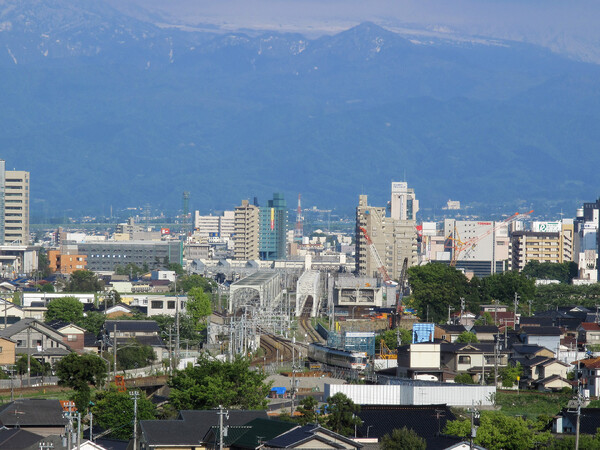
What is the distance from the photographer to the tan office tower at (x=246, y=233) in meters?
142

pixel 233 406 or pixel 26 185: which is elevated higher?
pixel 26 185

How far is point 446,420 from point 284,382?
12.7 meters

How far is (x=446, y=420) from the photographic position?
88.0ft

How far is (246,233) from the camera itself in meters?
143

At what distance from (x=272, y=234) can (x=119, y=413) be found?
457 ft

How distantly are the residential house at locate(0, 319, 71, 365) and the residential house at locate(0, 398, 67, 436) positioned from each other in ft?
62.7

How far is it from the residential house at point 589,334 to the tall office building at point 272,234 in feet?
372

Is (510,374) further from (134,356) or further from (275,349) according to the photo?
(275,349)

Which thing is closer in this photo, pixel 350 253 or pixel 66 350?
pixel 66 350

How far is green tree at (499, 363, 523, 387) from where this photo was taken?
3828 cm

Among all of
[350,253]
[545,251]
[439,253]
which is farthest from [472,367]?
[350,253]

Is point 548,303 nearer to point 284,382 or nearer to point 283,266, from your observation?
point 284,382

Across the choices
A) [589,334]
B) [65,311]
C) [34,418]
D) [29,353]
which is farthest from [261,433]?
[65,311]

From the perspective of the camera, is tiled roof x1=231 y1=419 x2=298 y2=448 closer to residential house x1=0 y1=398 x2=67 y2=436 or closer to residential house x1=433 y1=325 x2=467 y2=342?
residential house x1=0 y1=398 x2=67 y2=436
